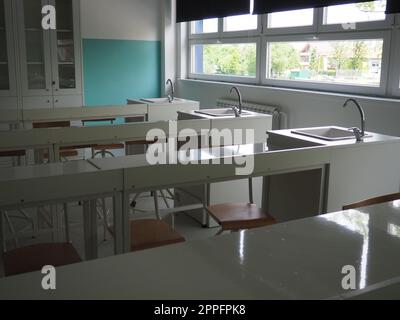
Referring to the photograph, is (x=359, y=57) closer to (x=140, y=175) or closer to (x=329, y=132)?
(x=329, y=132)

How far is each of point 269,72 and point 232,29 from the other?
36.1 inches

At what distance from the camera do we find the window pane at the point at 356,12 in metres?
3.66

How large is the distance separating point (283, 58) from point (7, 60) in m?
3.10

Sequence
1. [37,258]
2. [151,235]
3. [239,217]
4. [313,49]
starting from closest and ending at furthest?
[37,258]
[151,235]
[239,217]
[313,49]

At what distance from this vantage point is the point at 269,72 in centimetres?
495

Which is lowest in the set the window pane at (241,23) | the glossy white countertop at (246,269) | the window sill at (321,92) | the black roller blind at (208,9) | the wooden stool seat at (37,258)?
the wooden stool seat at (37,258)

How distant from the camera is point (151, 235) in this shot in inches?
89.4

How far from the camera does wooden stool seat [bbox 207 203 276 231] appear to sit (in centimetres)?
250

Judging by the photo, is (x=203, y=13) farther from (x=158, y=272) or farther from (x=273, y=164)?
(x=158, y=272)

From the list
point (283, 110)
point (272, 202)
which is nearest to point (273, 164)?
point (272, 202)

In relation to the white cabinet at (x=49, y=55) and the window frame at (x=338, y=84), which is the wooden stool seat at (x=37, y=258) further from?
the white cabinet at (x=49, y=55)

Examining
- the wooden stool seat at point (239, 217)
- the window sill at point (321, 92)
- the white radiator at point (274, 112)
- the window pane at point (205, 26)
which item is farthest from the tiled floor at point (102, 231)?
the window pane at point (205, 26)

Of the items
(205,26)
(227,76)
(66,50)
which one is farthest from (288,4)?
(66,50)
